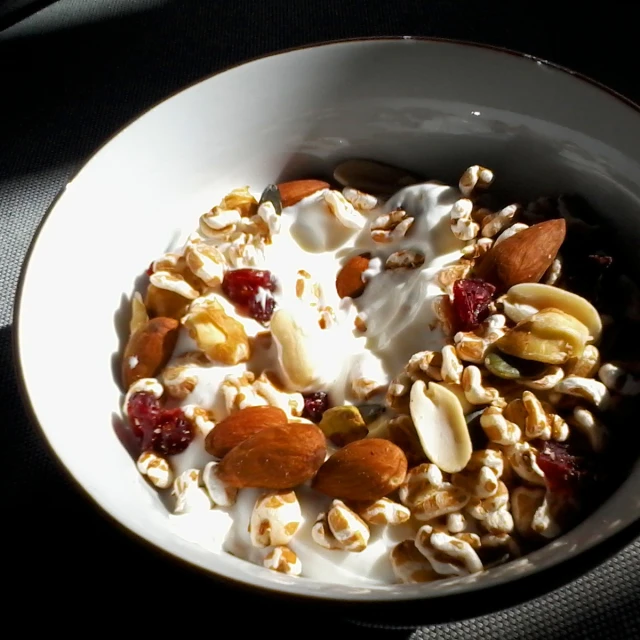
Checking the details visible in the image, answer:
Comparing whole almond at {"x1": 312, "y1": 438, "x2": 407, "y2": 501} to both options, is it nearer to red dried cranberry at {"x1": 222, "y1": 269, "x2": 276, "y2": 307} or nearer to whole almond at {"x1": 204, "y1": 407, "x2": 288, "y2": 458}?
whole almond at {"x1": 204, "y1": 407, "x2": 288, "y2": 458}

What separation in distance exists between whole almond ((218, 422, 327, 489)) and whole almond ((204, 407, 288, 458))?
0.01m

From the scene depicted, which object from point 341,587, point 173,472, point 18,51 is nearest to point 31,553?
point 173,472

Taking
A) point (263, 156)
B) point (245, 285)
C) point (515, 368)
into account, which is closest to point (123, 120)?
point (263, 156)

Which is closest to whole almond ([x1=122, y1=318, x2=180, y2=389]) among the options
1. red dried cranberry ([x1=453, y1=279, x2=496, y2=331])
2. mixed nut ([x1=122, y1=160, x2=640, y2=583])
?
mixed nut ([x1=122, y1=160, x2=640, y2=583])

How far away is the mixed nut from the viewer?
0.49 m

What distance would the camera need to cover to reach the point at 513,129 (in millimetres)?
644

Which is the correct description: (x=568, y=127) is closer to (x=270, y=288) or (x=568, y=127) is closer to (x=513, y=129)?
(x=513, y=129)

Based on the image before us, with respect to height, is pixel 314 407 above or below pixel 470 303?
below

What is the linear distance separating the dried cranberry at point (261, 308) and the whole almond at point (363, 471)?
0.49ft

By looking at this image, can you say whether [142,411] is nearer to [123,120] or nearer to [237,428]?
[237,428]

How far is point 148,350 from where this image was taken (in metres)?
0.59

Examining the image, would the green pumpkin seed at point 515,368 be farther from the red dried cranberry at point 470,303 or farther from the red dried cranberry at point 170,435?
the red dried cranberry at point 170,435

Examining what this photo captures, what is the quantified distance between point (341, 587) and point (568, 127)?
0.42 metres

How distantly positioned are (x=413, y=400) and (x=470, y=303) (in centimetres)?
10
